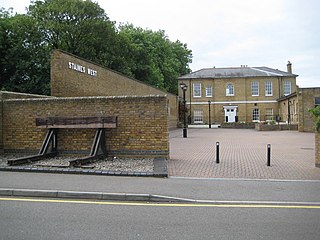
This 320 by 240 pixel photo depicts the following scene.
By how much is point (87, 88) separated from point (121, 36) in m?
27.1

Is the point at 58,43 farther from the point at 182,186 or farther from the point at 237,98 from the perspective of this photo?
the point at 182,186

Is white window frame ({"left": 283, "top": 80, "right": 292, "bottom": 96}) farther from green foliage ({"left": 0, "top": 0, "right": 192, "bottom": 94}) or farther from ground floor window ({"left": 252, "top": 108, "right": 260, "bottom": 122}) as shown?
green foliage ({"left": 0, "top": 0, "right": 192, "bottom": 94})

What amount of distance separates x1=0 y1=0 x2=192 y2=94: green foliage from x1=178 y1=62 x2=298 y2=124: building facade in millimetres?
7820

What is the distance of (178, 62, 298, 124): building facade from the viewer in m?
58.6

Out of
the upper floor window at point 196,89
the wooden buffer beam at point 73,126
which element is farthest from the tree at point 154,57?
the wooden buffer beam at point 73,126

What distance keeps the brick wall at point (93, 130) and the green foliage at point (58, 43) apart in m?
17.4

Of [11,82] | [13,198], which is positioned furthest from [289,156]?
[11,82]

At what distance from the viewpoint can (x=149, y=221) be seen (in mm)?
5715

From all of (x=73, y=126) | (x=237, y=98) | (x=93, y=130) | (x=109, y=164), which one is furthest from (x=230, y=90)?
(x=109, y=164)

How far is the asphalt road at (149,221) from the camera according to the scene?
505 cm

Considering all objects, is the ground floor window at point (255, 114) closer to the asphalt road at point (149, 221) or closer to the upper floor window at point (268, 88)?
the upper floor window at point (268, 88)

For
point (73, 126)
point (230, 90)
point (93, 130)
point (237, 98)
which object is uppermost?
point (230, 90)

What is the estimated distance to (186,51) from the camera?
261 ft

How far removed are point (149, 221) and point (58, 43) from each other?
3739cm
